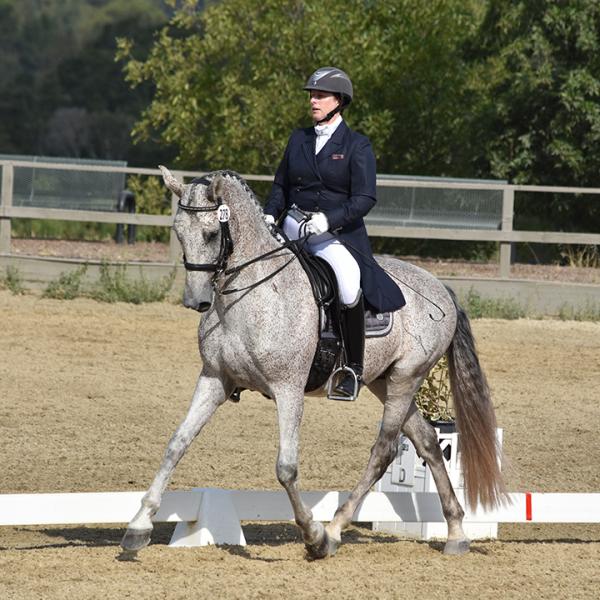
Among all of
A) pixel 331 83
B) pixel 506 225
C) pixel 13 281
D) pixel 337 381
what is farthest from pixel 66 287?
pixel 331 83

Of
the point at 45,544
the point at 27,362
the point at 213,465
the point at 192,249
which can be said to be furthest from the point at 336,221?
the point at 27,362

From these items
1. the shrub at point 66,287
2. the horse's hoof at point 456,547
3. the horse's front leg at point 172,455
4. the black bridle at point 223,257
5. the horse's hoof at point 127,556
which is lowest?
the horse's hoof at point 456,547

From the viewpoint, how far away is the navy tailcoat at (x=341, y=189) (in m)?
6.28

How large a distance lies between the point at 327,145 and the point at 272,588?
2.18 metres

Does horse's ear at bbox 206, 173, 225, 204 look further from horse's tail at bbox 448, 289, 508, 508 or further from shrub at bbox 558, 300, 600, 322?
shrub at bbox 558, 300, 600, 322

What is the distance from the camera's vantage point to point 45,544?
6.62 metres

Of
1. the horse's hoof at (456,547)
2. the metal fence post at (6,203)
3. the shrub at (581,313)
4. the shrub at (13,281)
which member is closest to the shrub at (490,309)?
the shrub at (581,313)

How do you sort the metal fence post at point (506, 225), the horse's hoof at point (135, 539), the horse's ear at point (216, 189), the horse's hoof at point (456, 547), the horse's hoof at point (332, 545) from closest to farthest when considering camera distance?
the horse's ear at point (216, 189), the horse's hoof at point (135, 539), the horse's hoof at point (332, 545), the horse's hoof at point (456, 547), the metal fence post at point (506, 225)

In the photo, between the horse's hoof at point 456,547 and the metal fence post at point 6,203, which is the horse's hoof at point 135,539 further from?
the metal fence post at point 6,203

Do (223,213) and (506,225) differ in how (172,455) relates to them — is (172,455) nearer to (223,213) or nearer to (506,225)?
(223,213)

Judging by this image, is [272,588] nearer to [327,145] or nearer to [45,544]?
[45,544]

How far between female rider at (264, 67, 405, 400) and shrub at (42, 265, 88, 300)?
917cm

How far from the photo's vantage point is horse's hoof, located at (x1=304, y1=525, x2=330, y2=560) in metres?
6.22

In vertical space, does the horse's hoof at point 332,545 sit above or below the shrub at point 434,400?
below
